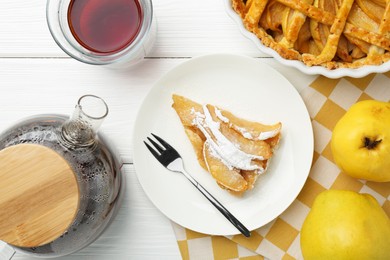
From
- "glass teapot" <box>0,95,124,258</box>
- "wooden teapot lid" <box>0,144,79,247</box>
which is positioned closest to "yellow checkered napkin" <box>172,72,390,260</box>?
"glass teapot" <box>0,95,124,258</box>

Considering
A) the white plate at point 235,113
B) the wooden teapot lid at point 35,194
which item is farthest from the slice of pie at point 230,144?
the wooden teapot lid at point 35,194

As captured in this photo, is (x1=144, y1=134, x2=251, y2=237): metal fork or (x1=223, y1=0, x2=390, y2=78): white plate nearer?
(x1=223, y1=0, x2=390, y2=78): white plate

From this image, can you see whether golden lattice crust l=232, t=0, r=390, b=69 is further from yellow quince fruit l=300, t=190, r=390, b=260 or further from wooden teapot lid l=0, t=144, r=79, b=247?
wooden teapot lid l=0, t=144, r=79, b=247

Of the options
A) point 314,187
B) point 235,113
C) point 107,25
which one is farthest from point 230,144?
point 107,25

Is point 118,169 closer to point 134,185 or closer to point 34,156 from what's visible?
point 134,185

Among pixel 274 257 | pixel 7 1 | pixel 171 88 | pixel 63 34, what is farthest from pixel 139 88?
pixel 274 257

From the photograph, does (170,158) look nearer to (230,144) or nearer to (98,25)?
(230,144)

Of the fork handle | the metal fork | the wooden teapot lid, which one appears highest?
the wooden teapot lid
